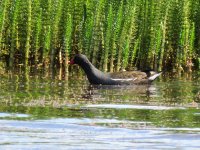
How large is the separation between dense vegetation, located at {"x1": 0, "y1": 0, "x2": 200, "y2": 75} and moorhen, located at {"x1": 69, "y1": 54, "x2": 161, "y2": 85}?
445 mm

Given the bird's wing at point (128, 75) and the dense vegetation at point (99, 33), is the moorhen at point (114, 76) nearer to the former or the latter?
the bird's wing at point (128, 75)

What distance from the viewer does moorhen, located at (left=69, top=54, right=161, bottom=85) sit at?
1762 cm

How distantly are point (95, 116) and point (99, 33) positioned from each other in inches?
272

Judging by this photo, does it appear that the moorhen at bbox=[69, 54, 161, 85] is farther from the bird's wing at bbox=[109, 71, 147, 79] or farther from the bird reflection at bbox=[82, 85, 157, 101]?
the bird reflection at bbox=[82, 85, 157, 101]

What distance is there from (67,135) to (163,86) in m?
6.67

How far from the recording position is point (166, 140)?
10.1m

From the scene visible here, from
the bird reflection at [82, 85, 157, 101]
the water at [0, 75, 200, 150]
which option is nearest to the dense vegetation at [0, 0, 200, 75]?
the bird reflection at [82, 85, 157, 101]

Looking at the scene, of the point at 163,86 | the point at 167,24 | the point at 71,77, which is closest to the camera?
the point at 163,86

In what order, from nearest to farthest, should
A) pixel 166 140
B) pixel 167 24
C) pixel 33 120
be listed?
pixel 166 140 → pixel 33 120 → pixel 167 24

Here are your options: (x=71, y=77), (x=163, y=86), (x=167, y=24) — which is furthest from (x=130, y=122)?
(x=167, y=24)

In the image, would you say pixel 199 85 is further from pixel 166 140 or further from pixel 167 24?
pixel 166 140

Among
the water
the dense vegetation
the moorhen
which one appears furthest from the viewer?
the dense vegetation

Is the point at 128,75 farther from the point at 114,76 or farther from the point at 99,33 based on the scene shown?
the point at 99,33

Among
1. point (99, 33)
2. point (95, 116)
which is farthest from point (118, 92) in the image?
point (95, 116)
